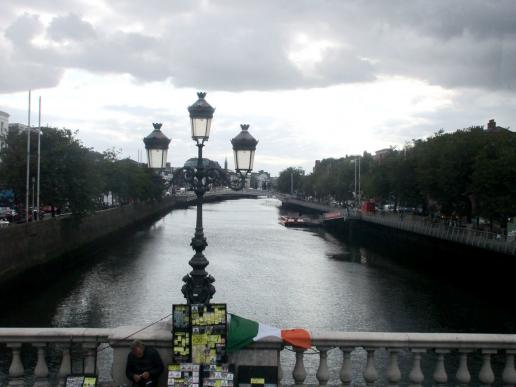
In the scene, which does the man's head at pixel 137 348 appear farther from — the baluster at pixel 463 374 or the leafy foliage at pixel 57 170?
the leafy foliage at pixel 57 170

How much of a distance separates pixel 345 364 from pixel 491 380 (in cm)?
195

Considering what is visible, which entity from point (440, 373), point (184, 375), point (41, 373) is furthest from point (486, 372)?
point (41, 373)

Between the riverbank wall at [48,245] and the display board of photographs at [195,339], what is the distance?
32.0m

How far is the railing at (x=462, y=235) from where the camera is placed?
43.5 metres

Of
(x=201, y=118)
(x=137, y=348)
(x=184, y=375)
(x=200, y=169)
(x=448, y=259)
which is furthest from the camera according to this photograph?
(x=448, y=259)

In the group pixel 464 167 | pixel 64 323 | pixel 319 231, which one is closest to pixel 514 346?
pixel 64 323

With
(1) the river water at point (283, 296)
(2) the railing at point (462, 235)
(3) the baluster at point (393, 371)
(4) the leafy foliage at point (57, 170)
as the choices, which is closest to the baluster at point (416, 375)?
(3) the baluster at point (393, 371)

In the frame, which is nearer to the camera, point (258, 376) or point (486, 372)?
point (258, 376)

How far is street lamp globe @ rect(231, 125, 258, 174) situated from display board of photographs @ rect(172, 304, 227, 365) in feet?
12.7

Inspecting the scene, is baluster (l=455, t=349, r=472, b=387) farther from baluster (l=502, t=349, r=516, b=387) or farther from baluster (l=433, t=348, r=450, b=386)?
baluster (l=502, t=349, r=516, b=387)

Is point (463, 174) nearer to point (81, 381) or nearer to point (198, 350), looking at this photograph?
point (198, 350)

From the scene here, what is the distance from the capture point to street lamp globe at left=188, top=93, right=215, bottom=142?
10945 mm

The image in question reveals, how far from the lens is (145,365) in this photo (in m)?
8.04

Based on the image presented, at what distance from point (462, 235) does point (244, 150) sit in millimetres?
44048
